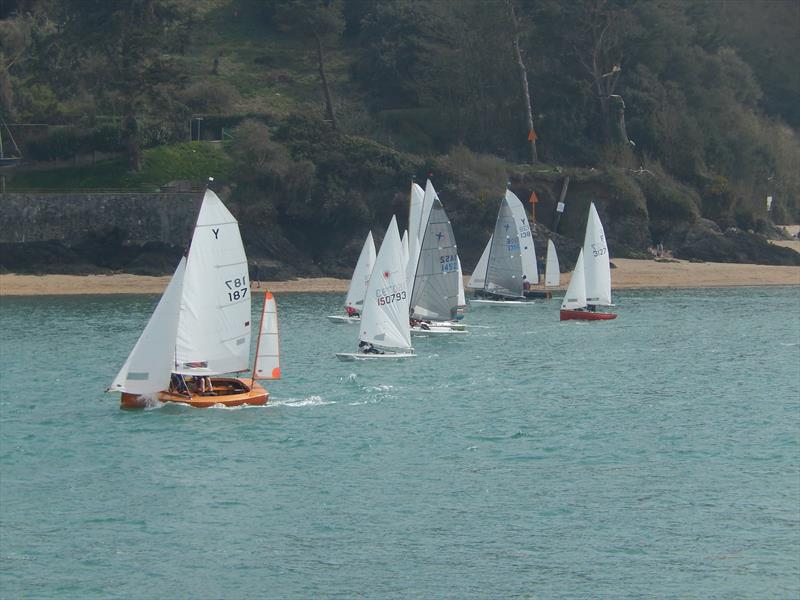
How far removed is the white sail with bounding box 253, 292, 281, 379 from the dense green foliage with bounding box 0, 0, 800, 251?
4471cm

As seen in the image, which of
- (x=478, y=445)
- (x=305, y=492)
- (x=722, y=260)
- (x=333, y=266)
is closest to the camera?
(x=305, y=492)

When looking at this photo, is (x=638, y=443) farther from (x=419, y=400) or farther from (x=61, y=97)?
(x=61, y=97)

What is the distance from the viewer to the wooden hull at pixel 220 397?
41.7m

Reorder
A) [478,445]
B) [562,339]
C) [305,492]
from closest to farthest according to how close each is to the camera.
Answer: [305,492] → [478,445] → [562,339]

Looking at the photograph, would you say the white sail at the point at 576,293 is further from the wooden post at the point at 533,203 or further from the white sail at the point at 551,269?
the wooden post at the point at 533,203

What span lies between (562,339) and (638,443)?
23129mm

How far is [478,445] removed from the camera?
39.2 meters

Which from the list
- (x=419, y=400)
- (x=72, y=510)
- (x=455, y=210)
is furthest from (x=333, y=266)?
(x=72, y=510)

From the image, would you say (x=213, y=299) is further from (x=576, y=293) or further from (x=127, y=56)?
(x=127, y=56)

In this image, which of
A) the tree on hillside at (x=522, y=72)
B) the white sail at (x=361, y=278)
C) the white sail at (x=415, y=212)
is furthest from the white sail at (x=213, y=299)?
the tree on hillside at (x=522, y=72)

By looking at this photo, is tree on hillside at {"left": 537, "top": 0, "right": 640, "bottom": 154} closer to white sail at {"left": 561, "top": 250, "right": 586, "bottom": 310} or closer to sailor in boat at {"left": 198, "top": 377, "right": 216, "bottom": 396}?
white sail at {"left": 561, "top": 250, "right": 586, "bottom": 310}

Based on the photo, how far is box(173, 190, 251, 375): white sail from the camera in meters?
41.2

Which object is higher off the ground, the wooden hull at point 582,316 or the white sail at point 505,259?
the white sail at point 505,259


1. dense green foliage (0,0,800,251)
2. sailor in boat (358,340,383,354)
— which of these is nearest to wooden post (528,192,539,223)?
dense green foliage (0,0,800,251)
